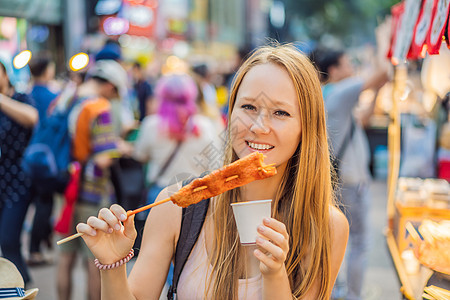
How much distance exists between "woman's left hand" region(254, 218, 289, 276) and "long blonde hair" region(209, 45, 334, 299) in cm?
31

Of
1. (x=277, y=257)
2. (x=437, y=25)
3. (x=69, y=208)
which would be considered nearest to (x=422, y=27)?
(x=437, y=25)

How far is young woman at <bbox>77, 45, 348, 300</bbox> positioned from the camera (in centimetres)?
192

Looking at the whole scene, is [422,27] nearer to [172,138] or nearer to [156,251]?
[156,251]

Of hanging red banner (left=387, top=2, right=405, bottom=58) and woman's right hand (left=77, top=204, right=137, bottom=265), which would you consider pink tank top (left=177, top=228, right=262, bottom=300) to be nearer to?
woman's right hand (left=77, top=204, right=137, bottom=265)

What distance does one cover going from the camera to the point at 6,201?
4547 mm

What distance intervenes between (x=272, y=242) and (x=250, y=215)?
4.8 inches

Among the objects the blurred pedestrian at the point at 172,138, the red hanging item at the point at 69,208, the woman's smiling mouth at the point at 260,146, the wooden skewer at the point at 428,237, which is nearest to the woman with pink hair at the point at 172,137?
the blurred pedestrian at the point at 172,138

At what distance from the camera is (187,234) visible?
2.00m

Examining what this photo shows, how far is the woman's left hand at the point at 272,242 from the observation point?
1610 mm

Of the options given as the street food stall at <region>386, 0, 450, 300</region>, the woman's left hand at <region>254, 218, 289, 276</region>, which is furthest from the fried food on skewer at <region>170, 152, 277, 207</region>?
the street food stall at <region>386, 0, 450, 300</region>

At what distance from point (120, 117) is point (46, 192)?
3.77 feet

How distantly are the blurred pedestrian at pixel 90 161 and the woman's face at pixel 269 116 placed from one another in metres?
2.42

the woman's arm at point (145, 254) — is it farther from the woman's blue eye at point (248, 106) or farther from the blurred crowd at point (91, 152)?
the blurred crowd at point (91, 152)

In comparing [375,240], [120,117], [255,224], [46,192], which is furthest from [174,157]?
[375,240]
